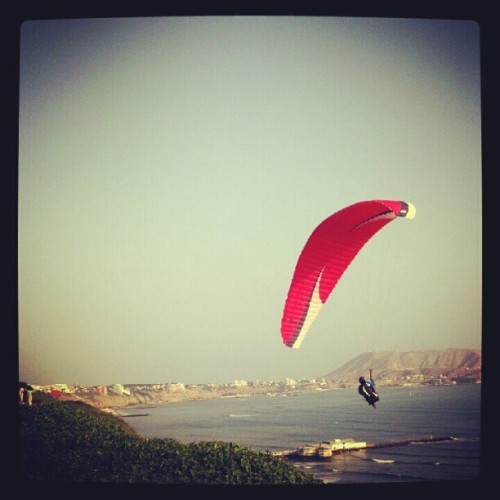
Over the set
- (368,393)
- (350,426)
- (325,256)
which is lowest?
(350,426)

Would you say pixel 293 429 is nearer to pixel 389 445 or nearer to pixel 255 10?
pixel 389 445

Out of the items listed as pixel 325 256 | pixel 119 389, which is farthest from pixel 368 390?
pixel 119 389

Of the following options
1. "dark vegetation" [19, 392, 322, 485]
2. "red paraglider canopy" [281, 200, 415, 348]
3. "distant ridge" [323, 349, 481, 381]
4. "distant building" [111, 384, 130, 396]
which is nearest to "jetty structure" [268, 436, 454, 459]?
"dark vegetation" [19, 392, 322, 485]

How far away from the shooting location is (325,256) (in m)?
5.46

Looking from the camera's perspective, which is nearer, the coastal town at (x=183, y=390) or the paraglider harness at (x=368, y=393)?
the paraglider harness at (x=368, y=393)

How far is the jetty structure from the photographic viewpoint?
6.07 m

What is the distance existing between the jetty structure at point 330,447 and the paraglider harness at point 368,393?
531mm

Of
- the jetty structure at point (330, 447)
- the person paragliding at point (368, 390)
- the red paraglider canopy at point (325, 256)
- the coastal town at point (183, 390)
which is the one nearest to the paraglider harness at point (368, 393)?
the person paragliding at point (368, 390)

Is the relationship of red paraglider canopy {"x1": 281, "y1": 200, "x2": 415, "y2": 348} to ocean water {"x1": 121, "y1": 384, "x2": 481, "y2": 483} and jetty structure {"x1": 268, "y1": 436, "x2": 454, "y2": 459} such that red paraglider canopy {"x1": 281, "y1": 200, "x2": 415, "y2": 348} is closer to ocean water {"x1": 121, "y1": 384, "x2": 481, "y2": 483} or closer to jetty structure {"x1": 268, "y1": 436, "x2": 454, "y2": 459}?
ocean water {"x1": 121, "y1": 384, "x2": 481, "y2": 483}

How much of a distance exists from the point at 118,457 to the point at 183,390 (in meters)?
0.92

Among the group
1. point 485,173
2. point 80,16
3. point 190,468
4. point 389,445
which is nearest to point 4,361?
Answer: point 190,468

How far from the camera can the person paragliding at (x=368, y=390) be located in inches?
237

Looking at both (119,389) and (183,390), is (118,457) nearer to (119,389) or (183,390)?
(119,389)

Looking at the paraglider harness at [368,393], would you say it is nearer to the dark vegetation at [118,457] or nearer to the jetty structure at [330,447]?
the jetty structure at [330,447]
